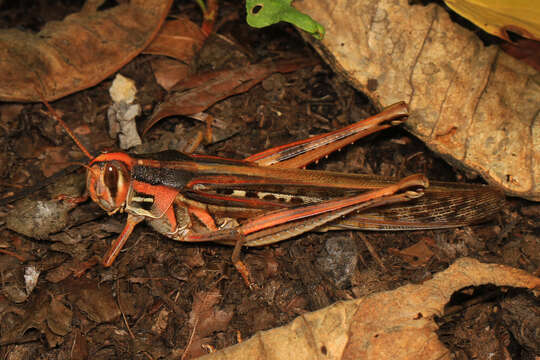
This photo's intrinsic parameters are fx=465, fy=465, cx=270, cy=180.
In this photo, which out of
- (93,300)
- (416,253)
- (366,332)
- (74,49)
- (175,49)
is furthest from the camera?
(175,49)

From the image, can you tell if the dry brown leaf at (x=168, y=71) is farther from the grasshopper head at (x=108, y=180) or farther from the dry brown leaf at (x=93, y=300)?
the dry brown leaf at (x=93, y=300)

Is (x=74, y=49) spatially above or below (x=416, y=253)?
above

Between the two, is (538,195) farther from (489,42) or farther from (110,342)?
(110,342)

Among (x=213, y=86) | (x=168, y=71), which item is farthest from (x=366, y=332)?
(x=168, y=71)

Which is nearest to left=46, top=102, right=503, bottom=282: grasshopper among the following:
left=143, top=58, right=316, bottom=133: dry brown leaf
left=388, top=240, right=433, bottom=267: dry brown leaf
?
left=388, top=240, right=433, bottom=267: dry brown leaf

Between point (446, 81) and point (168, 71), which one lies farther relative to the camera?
point (168, 71)

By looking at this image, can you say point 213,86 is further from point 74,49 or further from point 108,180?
point 108,180

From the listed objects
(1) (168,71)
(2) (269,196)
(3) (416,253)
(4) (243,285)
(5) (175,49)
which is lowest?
(4) (243,285)
